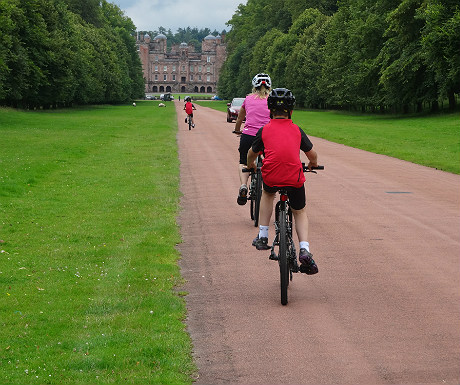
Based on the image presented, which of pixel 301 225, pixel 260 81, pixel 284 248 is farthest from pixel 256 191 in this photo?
pixel 284 248

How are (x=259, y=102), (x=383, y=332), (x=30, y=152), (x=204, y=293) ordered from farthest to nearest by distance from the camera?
(x=30, y=152) < (x=259, y=102) < (x=204, y=293) < (x=383, y=332)

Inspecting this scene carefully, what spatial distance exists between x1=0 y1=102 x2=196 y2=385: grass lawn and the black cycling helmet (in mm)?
2190

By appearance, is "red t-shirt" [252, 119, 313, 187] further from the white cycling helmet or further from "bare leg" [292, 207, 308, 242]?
the white cycling helmet

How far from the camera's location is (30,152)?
27.8 metres

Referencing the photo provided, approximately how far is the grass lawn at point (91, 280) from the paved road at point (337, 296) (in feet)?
1.08

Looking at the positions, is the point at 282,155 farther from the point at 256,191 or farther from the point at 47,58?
the point at 47,58

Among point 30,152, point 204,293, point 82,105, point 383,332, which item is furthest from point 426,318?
point 82,105

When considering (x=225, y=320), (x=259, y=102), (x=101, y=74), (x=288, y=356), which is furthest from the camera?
(x=101, y=74)

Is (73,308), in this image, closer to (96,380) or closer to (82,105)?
(96,380)

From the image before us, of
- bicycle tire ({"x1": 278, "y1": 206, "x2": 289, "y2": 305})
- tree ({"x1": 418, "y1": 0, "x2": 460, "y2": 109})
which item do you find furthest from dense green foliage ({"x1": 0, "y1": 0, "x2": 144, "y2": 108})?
bicycle tire ({"x1": 278, "y1": 206, "x2": 289, "y2": 305})

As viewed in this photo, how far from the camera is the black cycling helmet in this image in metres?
8.44

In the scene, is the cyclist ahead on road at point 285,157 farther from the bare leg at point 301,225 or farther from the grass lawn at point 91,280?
the grass lawn at point 91,280

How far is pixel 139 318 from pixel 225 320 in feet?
2.59

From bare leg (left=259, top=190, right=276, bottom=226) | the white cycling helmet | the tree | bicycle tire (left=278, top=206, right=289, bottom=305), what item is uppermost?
the tree
